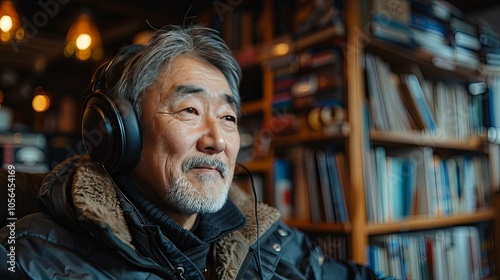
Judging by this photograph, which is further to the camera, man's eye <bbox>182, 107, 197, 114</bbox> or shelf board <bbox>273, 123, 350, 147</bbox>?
shelf board <bbox>273, 123, 350, 147</bbox>

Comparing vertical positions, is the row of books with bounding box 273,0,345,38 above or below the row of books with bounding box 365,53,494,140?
above

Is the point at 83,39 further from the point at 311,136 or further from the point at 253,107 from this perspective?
the point at 311,136

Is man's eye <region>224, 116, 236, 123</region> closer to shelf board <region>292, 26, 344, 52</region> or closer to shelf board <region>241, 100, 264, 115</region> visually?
shelf board <region>292, 26, 344, 52</region>

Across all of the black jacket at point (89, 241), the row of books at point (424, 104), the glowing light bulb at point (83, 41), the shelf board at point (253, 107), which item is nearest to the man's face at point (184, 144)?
the black jacket at point (89, 241)

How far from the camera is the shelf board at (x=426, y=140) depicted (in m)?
1.71

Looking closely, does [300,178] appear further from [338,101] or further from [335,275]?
[335,275]

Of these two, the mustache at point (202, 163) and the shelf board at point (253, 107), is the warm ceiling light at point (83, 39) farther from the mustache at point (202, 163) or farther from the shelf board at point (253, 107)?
the mustache at point (202, 163)

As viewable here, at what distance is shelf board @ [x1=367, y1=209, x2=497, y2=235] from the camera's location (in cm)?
167

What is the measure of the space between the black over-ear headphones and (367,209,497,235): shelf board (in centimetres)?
101

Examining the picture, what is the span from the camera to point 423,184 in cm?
192

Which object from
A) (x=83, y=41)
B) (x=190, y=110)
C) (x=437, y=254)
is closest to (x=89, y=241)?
(x=190, y=110)

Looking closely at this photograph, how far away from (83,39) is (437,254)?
223 centimetres

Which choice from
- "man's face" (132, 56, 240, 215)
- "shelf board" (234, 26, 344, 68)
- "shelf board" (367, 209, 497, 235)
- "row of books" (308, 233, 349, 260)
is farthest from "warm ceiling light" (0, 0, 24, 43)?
"shelf board" (367, 209, 497, 235)

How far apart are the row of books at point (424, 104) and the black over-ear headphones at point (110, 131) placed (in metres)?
1.07
